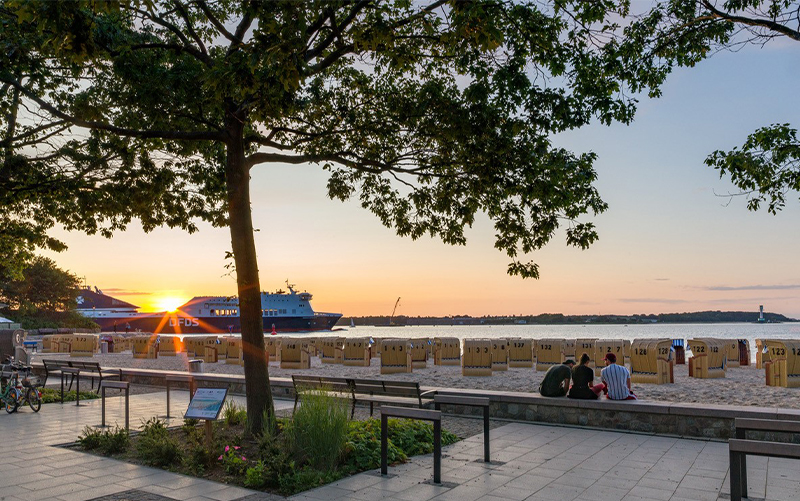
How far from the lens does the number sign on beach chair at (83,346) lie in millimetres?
32719

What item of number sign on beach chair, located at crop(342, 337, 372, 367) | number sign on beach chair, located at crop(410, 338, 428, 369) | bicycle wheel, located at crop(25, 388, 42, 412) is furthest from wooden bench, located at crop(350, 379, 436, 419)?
number sign on beach chair, located at crop(342, 337, 372, 367)

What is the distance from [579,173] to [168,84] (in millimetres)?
5948

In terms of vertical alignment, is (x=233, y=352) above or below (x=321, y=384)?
below

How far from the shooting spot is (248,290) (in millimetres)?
8570

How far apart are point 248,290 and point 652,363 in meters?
11.6

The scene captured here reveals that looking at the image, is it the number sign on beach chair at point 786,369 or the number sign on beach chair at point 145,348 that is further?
the number sign on beach chair at point 145,348

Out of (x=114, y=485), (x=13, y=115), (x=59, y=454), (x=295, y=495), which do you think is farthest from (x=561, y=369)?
(x=13, y=115)

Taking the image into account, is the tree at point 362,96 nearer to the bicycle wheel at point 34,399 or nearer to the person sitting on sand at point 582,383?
the person sitting on sand at point 582,383

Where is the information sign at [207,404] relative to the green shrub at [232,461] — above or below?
above

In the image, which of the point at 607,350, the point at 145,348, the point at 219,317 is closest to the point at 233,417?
the point at 607,350

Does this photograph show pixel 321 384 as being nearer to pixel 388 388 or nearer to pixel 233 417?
pixel 388 388

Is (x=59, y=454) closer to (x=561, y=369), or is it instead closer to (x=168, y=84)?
(x=168, y=84)

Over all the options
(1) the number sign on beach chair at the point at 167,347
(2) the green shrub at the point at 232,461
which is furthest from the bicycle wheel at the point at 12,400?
(1) the number sign on beach chair at the point at 167,347

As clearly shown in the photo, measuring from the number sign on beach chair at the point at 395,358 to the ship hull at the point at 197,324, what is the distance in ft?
243
